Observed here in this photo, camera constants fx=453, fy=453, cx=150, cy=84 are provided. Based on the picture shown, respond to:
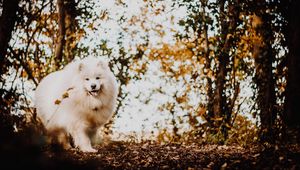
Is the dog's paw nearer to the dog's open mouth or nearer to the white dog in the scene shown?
the white dog

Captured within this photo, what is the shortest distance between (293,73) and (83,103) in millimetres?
3313

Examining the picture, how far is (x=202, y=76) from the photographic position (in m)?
10.3

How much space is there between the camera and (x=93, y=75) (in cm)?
679

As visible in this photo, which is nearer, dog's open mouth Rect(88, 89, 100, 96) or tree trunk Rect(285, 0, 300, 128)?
dog's open mouth Rect(88, 89, 100, 96)

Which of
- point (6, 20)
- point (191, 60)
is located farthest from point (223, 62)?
point (6, 20)

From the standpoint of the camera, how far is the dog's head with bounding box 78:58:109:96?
6758mm

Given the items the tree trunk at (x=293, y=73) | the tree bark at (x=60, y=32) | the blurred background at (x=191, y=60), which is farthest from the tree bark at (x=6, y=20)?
the tree bark at (x=60, y=32)

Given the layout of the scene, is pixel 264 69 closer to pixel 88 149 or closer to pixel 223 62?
pixel 223 62

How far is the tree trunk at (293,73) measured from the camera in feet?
23.0

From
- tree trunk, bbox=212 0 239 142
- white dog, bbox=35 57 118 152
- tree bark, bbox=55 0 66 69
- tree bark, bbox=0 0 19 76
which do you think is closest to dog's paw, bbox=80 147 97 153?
white dog, bbox=35 57 118 152

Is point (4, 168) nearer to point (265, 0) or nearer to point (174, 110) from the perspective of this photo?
point (265, 0)

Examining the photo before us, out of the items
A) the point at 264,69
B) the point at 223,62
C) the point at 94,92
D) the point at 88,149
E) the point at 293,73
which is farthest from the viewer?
the point at 223,62

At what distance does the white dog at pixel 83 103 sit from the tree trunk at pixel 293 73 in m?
2.74

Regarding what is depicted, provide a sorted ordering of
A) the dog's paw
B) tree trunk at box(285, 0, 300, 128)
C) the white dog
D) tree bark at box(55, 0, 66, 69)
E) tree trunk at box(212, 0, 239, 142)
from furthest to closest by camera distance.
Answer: tree bark at box(55, 0, 66, 69) → tree trunk at box(212, 0, 239, 142) → tree trunk at box(285, 0, 300, 128) → the white dog → the dog's paw
